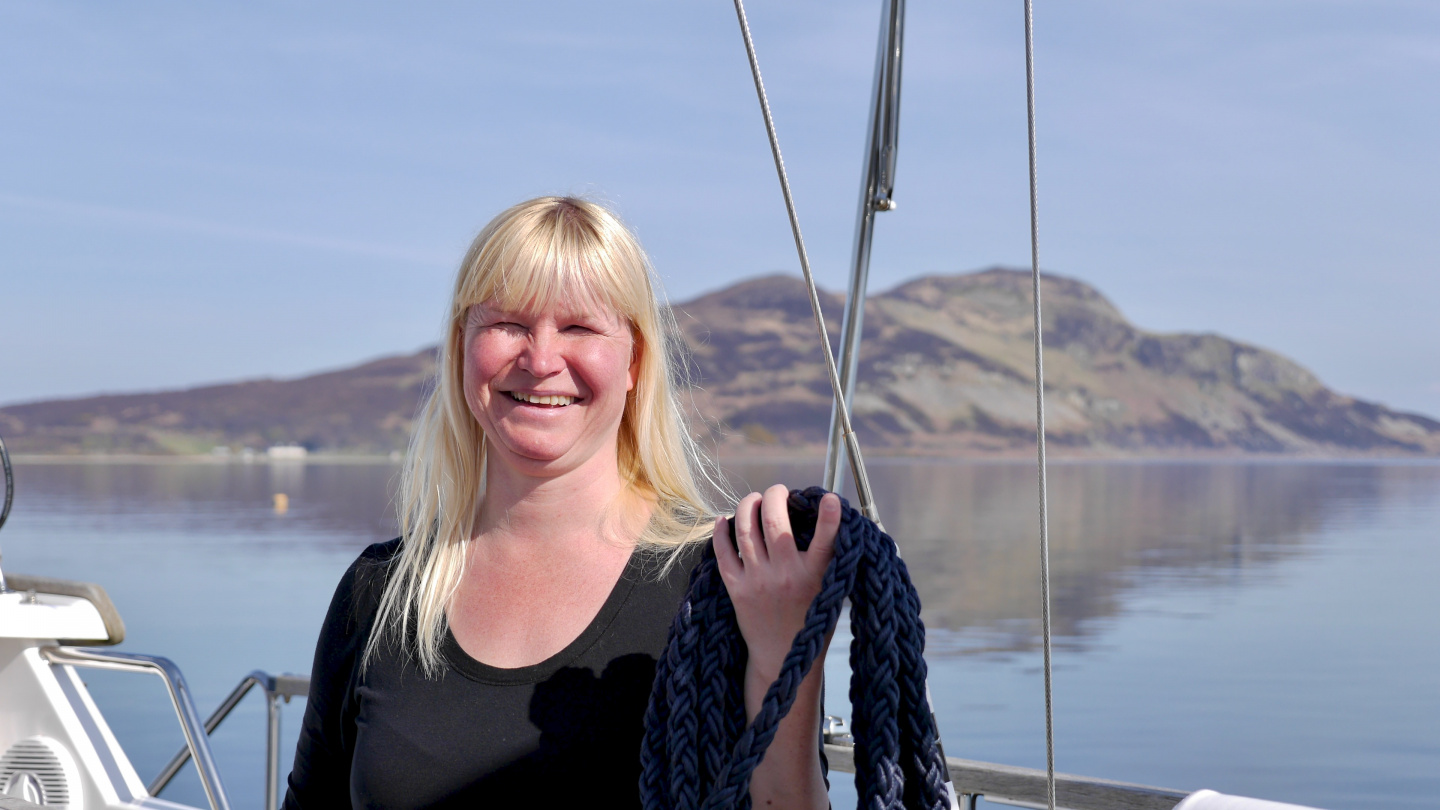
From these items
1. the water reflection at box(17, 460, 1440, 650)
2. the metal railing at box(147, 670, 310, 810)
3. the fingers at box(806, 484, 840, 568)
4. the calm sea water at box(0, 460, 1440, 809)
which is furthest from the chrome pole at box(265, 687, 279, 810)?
the water reflection at box(17, 460, 1440, 650)

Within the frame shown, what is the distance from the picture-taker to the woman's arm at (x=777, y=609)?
905 millimetres

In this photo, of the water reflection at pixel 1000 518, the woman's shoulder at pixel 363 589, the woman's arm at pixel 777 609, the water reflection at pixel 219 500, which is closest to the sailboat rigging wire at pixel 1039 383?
the woman's arm at pixel 777 609

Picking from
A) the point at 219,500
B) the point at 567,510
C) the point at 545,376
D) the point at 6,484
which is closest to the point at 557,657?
the point at 567,510

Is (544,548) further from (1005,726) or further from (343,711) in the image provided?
(1005,726)

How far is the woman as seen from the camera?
3.96 ft

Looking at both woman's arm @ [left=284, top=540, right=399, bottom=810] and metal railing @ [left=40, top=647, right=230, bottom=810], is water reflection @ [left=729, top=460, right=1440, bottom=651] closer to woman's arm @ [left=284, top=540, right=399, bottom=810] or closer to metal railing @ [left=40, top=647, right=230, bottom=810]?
metal railing @ [left=40, top=647, right=230, bottom=810]

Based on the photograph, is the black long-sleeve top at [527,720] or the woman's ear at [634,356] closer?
the black long-sleeve top at [527,720]

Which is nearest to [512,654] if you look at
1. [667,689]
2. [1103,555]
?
[667,689]

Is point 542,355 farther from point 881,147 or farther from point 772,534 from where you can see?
point 881,147

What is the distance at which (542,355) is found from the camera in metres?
1.21

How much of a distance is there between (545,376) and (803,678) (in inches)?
18.0

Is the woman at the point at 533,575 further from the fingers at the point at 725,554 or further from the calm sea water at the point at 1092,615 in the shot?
the calm sea water at the point at 1092,615

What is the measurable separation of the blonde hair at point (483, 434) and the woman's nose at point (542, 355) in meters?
0.03

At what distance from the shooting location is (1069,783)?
1601 mm
